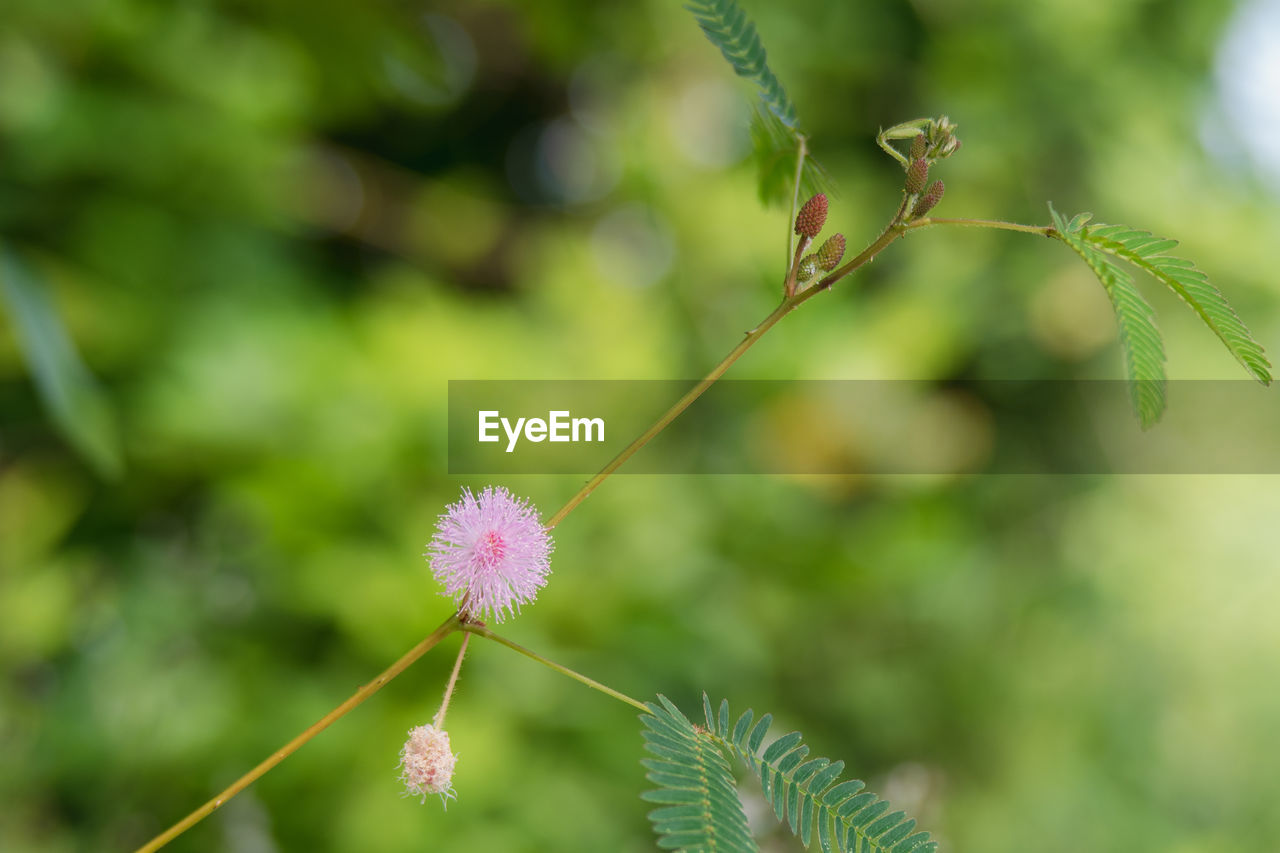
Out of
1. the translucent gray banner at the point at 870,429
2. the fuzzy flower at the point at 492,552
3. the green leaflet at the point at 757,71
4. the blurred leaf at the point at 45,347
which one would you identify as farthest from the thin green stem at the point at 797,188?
the translucent gray banner at the point at 870,429

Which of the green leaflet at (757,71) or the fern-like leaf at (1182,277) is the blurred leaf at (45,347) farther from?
the fern-like leaf at (1182,277)

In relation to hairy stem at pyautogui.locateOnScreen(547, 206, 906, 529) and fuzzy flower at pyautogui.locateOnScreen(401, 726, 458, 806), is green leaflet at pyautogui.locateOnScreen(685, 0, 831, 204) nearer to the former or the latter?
hairy stem at pyautogui.locateOnScreen(547, 206, 906, 529)

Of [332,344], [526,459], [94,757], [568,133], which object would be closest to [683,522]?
[526,459]

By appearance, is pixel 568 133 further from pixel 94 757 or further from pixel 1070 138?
pixel 94 757

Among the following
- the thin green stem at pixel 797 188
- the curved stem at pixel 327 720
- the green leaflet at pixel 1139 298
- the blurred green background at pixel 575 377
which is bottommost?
the curved stem at pixel 327 720

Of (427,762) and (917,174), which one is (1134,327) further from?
(427,762)

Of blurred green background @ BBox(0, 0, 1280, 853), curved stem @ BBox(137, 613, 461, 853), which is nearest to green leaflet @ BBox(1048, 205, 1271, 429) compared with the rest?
curved stem @ BBox(137, 613, 461, 853)
